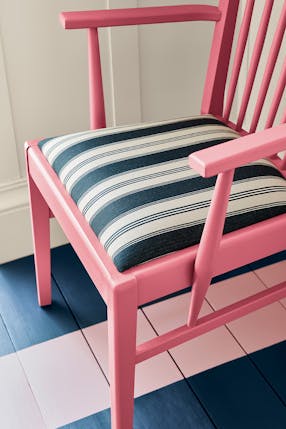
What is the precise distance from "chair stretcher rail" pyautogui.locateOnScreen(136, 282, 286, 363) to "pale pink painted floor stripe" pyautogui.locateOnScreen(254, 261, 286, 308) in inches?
18.5

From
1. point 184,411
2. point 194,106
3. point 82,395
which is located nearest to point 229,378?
point 184,411

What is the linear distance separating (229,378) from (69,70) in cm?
87

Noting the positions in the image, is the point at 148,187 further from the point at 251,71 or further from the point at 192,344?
the point at 192,344

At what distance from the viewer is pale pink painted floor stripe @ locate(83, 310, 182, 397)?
1434mm

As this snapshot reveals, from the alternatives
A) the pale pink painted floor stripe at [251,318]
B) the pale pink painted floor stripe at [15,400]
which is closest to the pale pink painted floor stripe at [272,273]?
the pale pink painted floor stripe at [251,318]

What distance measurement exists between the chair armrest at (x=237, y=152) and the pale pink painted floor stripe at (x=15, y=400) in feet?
2.49

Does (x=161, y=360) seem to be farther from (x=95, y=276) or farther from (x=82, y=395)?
(x=95, y=276)

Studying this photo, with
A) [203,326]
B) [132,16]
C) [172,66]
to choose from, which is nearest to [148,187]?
[203,326]

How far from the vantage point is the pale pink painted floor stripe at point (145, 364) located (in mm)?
1434

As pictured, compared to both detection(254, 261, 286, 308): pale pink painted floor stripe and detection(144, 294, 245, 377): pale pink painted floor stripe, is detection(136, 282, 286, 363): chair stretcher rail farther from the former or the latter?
detection(254, 261, 286, 308): pale pink painted floor stripe

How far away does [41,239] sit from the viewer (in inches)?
59.4

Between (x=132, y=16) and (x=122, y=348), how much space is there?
0.69 metres

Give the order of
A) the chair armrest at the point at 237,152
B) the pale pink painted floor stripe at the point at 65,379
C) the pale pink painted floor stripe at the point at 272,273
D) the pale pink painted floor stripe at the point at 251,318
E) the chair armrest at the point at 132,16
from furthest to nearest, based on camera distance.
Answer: the pale pink painted floor stripe at the point at 272,273 < the pale pink painted floor stripe at the point at 251,318 < the pale pink painted floor stripe at the point at 65,379 < the chair armrest at the point at 132,16 < the chair armrest at the point at 237,152

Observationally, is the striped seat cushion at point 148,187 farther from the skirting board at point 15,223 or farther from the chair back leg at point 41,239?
the skirting board at point 15,223
